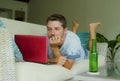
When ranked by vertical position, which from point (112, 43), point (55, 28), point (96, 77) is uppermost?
point (55, 28)

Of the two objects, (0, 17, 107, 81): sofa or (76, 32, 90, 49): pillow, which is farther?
(76, 32, 90, 49): pillow

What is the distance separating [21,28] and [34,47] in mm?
437

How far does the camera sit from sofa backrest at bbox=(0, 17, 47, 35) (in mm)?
1724

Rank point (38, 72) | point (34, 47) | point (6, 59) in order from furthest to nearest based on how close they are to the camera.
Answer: point (34, 47), point (38, 72), point (6, 59)

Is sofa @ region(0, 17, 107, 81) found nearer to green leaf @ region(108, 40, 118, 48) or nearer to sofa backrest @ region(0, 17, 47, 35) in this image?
sofa backrest @ region(0, 17, 47, 35)

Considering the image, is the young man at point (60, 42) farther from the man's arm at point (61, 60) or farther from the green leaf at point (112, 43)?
the green leaf at point (112, 43)

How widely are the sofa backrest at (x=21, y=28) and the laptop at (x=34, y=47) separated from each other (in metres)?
0.16

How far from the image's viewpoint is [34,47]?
4.89 feet

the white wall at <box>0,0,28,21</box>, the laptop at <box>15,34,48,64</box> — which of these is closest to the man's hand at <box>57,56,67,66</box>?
the laptop at <box>15,34,48,64</box>

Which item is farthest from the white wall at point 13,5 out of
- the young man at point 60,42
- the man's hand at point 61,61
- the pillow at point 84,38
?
the man's hand at point 61,61

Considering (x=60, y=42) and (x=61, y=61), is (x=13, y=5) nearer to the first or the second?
(x=60, y=42)

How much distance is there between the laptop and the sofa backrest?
157 mm

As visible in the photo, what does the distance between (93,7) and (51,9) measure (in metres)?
1.01

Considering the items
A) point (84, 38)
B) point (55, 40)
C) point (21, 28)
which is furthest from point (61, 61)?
point (84, 38)
